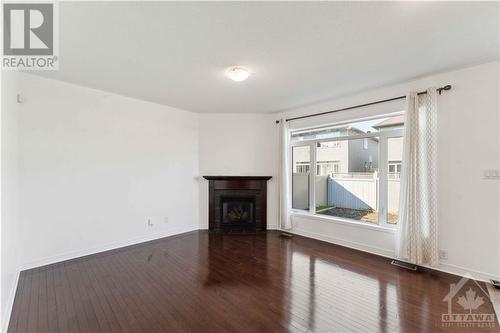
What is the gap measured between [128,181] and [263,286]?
3.03 metres

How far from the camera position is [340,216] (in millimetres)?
4324

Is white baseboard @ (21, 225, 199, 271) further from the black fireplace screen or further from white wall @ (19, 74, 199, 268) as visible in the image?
the black fireplace screen

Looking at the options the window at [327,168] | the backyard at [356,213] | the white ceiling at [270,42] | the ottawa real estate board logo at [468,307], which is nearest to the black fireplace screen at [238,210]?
the backyard at [356,213]

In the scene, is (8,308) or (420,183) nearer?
(8,308)

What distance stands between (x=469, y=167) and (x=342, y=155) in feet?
5.95

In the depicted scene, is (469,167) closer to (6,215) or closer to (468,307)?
(468,307)

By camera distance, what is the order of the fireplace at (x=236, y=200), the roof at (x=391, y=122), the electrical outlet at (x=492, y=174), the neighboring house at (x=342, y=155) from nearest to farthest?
the electrical outlet at (x=492, y=174) < the roof at (x=391, y=122) < the neighboring house at (x=342, y=155) < the fireplace at (x=236, y=200)

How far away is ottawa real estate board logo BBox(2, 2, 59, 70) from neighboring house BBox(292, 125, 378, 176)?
166 inches

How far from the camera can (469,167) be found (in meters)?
2.84

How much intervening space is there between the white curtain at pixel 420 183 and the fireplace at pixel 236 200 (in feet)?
8.74

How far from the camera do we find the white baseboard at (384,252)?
2.75m

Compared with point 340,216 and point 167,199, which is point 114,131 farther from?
point 340,216

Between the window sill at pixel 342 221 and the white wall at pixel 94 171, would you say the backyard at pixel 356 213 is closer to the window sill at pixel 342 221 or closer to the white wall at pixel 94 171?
the window sill at pixel 342 221

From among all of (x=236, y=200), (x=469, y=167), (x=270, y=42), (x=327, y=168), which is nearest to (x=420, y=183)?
(x=469, y=167)
